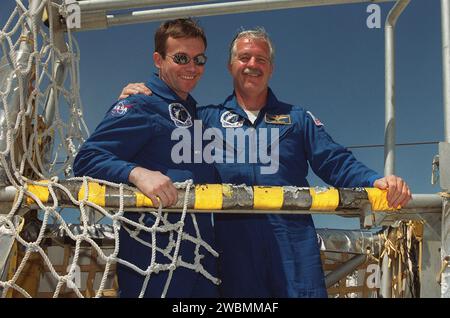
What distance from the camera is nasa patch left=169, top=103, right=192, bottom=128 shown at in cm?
258

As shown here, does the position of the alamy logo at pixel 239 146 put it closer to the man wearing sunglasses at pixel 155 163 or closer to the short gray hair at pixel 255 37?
the man wearing sunglasses at pixel 155 163

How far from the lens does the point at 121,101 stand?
250 centimetres

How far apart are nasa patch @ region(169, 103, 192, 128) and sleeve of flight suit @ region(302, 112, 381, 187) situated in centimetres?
70

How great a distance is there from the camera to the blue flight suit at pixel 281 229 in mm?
2545

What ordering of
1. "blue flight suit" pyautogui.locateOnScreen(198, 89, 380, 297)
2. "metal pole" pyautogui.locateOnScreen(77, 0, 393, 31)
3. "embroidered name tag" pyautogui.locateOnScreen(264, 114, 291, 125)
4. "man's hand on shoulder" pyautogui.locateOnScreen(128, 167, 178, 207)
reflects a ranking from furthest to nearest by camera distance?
"metal pole" pyautogui.locateOnScreen(77, 0, 393, 31) → "embroidered name tag" pyautogui.locateOnScreen(264, 114, 291, 125) → "blue flight suit" pyautogui.locateOnScreen(198, 89, 380, 297) → "man's hand on shoulder" pyautogui.locateOnScreen(128, 167, 178, 207)

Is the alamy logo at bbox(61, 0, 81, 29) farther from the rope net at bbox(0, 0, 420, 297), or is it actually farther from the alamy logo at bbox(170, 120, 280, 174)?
the alamy logo at bbox(170, 120, 280, 174)

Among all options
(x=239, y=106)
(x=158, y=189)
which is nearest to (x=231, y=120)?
(x=239, y=106)

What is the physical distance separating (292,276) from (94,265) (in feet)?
5.71

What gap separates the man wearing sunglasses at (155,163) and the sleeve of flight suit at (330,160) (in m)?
0.59

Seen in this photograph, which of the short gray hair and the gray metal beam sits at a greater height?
the gray metal beam

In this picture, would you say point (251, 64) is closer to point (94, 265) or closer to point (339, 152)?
point (339, 152)

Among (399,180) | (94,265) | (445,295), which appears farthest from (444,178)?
(94,265)

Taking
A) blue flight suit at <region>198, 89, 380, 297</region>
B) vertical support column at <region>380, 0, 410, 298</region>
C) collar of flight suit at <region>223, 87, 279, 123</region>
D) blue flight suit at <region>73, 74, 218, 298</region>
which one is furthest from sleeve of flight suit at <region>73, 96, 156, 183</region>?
vertical support column at <region>380, 0, 410, 298</region>

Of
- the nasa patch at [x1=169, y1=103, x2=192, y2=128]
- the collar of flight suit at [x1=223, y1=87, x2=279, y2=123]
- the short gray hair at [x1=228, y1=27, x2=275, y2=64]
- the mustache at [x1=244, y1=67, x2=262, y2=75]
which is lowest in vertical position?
the nasa patch at [x1=169, y1=103, x2=192, y2=128]
